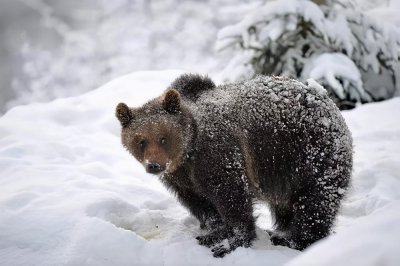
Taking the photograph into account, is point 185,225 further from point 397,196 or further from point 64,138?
point 64,138

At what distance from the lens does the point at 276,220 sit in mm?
4430

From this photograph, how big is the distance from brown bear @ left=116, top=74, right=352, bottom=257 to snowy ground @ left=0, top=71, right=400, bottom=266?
0.30 meters

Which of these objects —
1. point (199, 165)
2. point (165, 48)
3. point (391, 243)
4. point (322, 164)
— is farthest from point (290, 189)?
point (165, 48)

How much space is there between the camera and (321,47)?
8.47m

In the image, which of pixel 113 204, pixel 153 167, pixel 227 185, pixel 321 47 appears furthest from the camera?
pixel 321 47

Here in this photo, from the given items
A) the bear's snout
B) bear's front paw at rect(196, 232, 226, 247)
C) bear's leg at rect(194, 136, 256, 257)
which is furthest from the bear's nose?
bear's front paw at rect(196, 232, 226, 247)

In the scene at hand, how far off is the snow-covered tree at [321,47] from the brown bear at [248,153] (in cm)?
408

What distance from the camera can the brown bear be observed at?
3832 millimetres

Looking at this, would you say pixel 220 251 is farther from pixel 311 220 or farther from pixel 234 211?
pixel 311 220

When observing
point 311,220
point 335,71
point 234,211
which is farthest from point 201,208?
point 335,71

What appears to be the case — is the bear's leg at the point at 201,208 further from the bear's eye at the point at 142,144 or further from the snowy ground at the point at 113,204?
the bear's eye at the point at 142,144

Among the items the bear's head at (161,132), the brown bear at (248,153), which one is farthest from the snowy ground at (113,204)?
the bear's head at (161,132)

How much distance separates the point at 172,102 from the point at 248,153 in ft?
2.46

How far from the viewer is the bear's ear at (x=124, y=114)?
392cm
